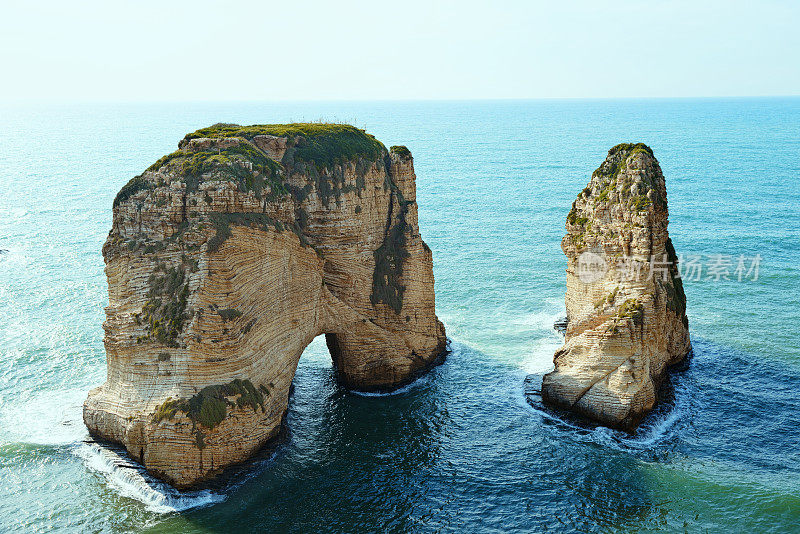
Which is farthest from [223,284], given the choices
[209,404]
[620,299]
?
[620,299]

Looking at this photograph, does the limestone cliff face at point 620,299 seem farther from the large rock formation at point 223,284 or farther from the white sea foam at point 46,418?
the white sea foam at point 46,418

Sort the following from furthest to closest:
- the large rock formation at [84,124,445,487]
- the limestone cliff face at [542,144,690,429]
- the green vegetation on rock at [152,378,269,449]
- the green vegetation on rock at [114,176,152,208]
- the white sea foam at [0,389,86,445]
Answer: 1. the limestone cliff face at [542,144,690,429]
2. the white sea foam at [0,389,86,445]
3. the green vegetation on rock at [114,176,152,208]
4. the large rock formation at [84,124,445,487]
5. the green vegetation on rock at [152,378,269,449]

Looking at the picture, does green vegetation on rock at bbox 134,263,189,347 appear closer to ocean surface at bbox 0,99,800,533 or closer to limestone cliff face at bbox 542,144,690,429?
ocean surface at bbox 0,99,800,533

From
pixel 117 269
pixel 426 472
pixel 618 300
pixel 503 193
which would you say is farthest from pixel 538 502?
pixel 503 193

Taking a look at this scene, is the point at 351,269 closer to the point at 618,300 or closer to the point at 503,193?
the point at 618,300

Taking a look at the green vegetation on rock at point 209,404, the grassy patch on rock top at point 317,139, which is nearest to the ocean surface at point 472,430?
the green vegetation on rock at point 209,404

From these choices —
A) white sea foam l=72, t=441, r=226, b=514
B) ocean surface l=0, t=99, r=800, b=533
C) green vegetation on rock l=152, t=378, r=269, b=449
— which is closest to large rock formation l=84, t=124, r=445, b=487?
green vegetation on rock l=152, t=378, r=269, b=449

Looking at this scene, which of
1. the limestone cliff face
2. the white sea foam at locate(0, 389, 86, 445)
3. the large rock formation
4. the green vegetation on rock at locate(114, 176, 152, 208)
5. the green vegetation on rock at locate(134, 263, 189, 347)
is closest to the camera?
the large rock formation
